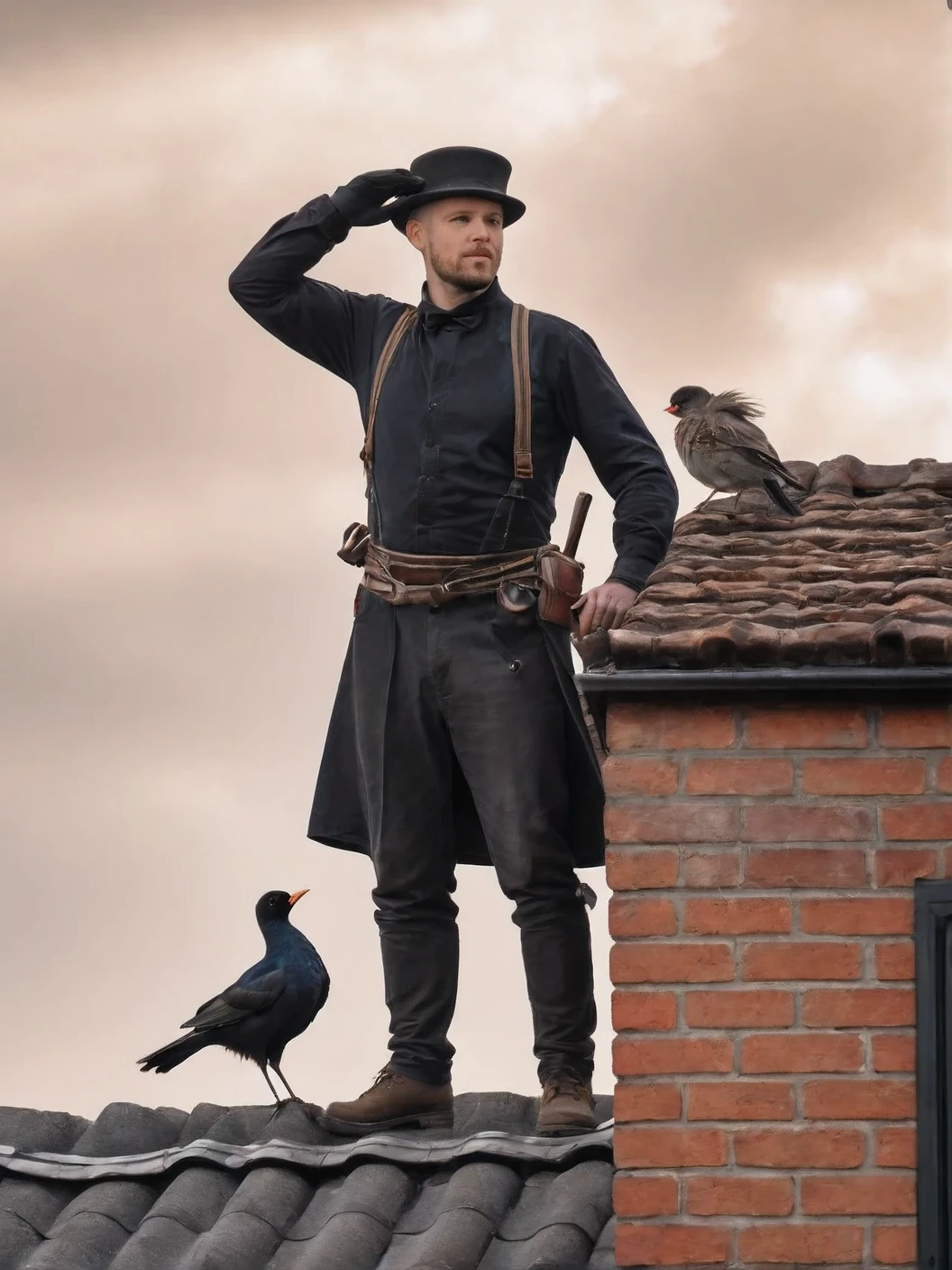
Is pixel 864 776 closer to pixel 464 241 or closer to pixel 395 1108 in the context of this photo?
pixel 395 1108

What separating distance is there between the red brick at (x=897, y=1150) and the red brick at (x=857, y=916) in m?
0.51

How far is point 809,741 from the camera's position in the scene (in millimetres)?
5422

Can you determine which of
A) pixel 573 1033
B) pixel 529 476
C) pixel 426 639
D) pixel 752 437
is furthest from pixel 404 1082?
pixel 752 437

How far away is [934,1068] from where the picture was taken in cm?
527

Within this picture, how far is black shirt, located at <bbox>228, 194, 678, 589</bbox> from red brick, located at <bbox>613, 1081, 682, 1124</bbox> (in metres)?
1.78

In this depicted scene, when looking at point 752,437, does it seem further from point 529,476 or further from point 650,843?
point 650,843

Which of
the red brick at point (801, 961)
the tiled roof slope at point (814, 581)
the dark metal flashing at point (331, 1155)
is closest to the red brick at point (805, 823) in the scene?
the red brick at point (801, 961)

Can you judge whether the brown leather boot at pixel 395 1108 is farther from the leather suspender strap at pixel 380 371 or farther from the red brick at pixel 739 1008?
the leather suspender strap at pixel 380 371

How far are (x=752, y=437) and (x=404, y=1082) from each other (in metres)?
2.54

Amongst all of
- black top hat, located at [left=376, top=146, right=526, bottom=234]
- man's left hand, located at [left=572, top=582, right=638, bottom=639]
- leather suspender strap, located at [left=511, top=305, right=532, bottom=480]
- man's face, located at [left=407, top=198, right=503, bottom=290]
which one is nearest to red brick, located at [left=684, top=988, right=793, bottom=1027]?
man's left hand, located at [left=572, top=582, right=638, bottom=639]

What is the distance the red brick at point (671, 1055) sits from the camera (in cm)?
532

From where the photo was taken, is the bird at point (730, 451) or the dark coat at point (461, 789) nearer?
the dark coat at point (461, 789)

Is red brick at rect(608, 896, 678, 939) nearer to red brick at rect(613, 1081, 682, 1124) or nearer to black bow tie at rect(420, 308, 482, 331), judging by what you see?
red brick at rect(613, 1081, 682, 1124)

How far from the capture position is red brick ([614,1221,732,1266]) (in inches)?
206
